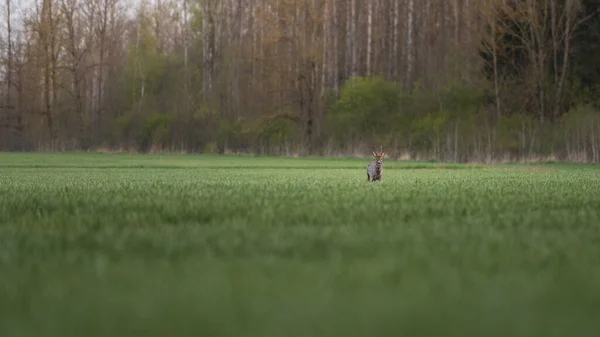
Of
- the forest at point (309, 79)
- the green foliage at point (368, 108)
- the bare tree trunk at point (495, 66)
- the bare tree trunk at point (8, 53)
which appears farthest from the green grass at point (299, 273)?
the bare tree trunk at point (8, 53)

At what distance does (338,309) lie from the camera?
1.63 m

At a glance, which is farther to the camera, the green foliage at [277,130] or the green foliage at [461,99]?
the green foliage at [277,130]

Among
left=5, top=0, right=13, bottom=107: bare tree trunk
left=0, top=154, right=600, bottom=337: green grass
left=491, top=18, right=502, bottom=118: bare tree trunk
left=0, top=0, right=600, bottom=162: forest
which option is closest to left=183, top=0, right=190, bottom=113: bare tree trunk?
left=0, top=0, right=600, bottom=162: forest

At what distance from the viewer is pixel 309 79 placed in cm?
3778

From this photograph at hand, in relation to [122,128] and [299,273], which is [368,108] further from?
[299,273]

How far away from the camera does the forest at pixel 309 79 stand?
27.7m

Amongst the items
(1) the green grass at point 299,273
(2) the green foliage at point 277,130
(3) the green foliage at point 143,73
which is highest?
(3) the green foliage at point 143,73

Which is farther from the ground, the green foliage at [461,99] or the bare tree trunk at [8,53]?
the bare tree trunk at [8,53]

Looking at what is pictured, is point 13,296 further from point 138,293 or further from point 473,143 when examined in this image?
point 473,143

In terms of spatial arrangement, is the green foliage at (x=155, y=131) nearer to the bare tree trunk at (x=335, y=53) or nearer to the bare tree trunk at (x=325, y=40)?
the bare tree trunk at (x=325, y=40)

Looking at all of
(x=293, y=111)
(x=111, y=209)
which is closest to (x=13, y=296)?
(x=111, y=209)

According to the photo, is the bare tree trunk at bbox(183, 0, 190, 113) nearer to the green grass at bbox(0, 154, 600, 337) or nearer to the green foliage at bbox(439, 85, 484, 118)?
the green foliage at bbox(439, 85, 484, 118)

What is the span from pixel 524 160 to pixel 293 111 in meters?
17.5

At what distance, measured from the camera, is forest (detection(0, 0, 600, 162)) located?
2766 cm
